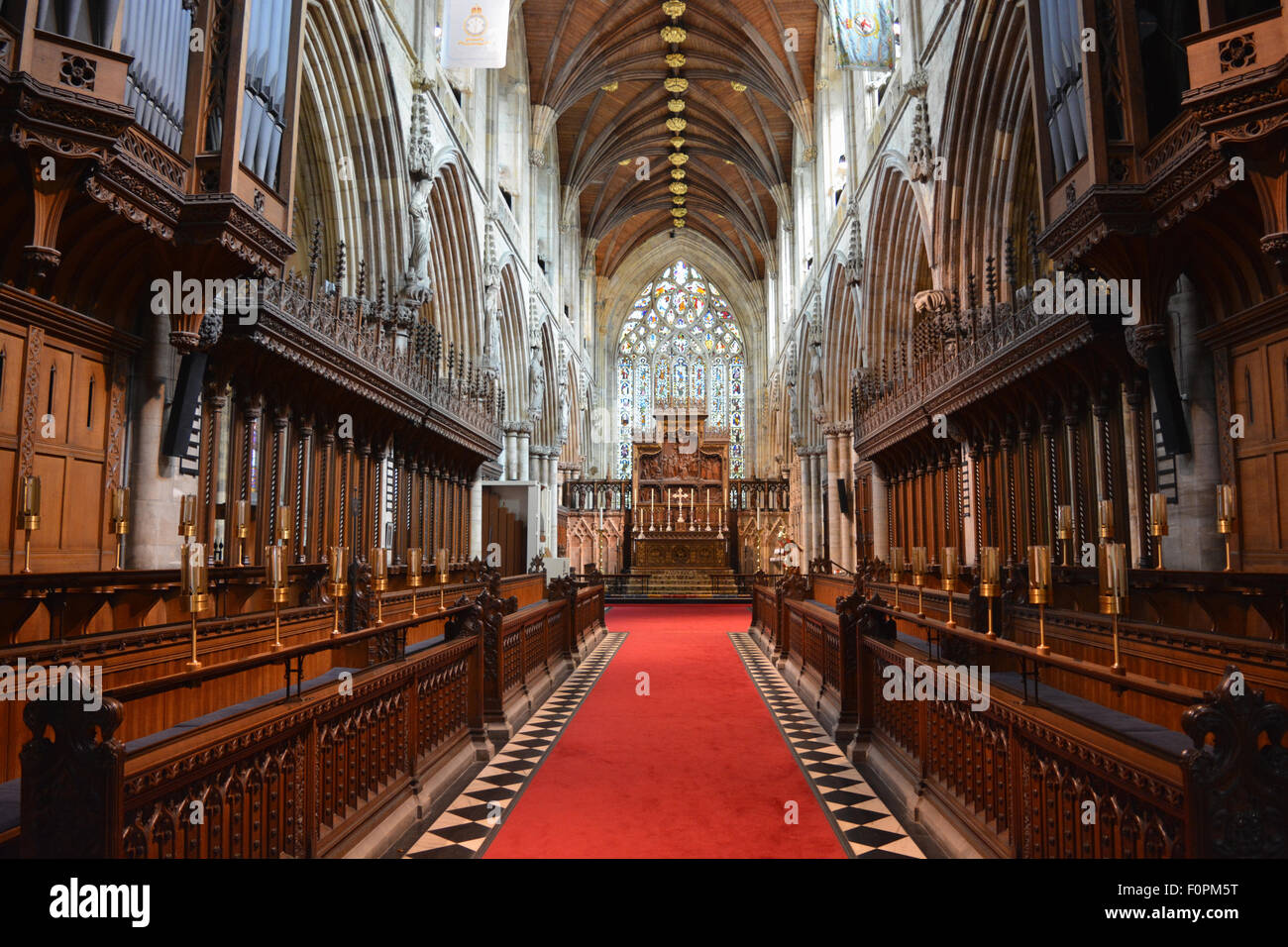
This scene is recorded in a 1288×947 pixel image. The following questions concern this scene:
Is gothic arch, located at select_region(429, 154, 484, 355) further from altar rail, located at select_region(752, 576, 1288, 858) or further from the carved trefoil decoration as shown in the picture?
altar rail, located at select_region(752, 576, 1288, 858)

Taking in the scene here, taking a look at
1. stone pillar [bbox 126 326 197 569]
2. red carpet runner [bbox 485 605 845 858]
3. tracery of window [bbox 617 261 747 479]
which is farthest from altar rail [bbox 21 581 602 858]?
tracery of window [bbox 617 261 747 479]

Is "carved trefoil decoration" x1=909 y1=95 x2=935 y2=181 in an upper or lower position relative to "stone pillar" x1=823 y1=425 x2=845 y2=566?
upper

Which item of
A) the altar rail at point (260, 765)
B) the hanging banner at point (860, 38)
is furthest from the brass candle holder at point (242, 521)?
the hanging banner at point (860, 38)

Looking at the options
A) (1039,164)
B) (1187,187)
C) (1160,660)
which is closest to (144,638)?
(1160,660)

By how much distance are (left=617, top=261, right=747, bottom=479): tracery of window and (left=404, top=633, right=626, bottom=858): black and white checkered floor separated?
32.4 metres

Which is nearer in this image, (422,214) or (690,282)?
(422,214)

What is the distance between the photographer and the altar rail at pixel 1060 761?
1.87 m

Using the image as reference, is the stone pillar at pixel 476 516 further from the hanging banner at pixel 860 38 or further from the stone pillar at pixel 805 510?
the hanging banner at pixel 860 38

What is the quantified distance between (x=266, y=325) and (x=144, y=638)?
4212mm

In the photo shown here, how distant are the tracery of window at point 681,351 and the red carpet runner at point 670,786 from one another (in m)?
31.8

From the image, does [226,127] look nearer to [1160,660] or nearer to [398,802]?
[398,802]

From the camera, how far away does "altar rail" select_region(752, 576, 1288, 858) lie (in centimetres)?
187

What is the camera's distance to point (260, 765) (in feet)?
9.11

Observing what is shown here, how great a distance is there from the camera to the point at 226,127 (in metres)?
5.81
